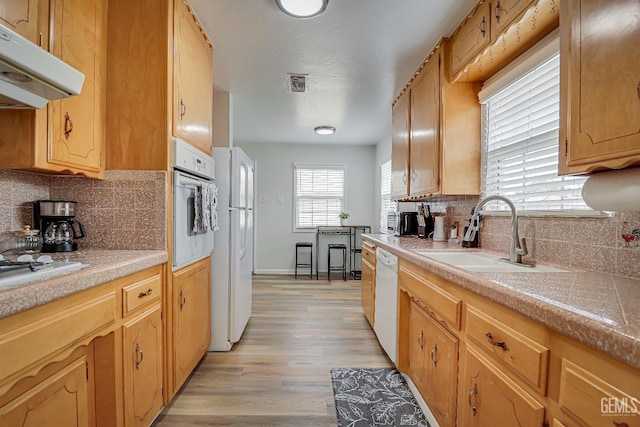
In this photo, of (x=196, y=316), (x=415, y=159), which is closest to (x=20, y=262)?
(x=196, y=316)

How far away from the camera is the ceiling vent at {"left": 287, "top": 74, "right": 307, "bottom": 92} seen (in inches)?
107

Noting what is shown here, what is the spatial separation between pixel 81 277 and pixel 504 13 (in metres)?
2.18

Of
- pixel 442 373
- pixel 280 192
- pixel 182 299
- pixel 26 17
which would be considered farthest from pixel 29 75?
pixel 280 192

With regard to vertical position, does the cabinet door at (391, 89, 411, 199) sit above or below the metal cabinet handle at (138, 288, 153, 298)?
above

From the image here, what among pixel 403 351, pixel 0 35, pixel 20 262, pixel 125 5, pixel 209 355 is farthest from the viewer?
pixel 209 355

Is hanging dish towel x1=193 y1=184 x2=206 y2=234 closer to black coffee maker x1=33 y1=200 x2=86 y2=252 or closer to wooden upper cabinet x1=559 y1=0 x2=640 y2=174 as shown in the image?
black coffee maker x1=33 y1=200 x2=86 y2=252

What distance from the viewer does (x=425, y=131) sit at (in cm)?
238

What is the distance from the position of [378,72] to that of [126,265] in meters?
2.43

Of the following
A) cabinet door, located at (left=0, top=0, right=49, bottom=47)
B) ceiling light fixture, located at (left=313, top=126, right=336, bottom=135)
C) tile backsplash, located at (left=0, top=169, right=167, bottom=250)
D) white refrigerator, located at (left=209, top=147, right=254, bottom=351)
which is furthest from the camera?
ceiling light fixture, located at (left=313, top=126, right=336, bottom=135)

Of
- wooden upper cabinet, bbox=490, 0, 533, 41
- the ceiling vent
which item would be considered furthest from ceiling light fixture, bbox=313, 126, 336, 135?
wooden upper cabinet, bbox=490, 0, 533, 41

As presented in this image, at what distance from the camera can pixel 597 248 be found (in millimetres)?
1233

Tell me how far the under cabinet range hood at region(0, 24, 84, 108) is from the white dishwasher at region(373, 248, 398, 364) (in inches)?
77.4

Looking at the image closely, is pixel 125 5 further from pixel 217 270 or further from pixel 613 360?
pixel 613 360

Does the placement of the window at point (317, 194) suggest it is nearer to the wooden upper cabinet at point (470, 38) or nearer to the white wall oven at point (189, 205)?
the white wall oven at point (189, 205)
